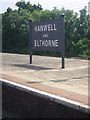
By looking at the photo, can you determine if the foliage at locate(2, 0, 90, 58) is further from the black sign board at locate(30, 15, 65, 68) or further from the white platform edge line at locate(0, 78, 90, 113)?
the white platform edge line at locate(0, 78, 90, 113)

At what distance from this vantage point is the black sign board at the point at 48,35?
1216cm

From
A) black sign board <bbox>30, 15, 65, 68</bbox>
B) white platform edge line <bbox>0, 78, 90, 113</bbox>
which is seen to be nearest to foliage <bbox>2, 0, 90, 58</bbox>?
black sign board <bbox>30, 15, 65, 68</bbox>

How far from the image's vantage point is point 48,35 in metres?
12.8

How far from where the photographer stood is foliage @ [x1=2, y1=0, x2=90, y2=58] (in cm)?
3503

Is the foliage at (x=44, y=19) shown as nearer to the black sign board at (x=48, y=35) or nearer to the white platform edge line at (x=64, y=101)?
the black sign board at (x=48, y=35)

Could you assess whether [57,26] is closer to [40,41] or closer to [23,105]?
[40,41]

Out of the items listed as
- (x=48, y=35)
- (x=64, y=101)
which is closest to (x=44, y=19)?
(x=48, y=35)

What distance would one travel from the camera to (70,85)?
8.04 metres

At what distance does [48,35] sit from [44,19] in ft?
91.5

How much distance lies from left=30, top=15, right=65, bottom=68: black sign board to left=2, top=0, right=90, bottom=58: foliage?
59.7 ft

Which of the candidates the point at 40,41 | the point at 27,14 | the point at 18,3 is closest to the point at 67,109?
the point at 40,41

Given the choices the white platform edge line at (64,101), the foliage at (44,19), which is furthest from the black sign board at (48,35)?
the foliage at (44,19)

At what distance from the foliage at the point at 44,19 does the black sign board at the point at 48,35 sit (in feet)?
59.7

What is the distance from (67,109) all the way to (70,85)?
7.42ft
